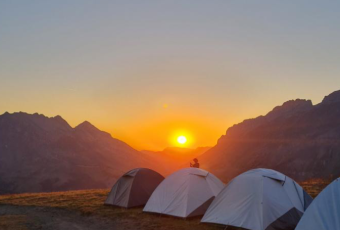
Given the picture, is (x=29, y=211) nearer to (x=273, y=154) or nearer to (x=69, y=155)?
(x=273, y=154)

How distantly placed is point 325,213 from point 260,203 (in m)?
3.66

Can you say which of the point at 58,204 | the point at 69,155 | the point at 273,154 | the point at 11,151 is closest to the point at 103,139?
the point at 69,155

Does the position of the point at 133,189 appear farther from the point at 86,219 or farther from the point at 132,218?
the point at 86,219

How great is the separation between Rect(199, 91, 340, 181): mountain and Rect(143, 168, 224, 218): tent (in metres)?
74.1

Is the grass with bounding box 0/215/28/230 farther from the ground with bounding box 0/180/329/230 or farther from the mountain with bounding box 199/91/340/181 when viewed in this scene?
the mountain with bounding box 199/91/340/181

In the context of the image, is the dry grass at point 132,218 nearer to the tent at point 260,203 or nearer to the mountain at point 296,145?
the tent at point 260,203

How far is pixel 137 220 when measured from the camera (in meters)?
14.1

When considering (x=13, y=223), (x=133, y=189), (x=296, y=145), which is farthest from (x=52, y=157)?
(x=13, y=223)

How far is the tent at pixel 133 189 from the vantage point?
17.4m

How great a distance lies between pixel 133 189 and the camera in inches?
696

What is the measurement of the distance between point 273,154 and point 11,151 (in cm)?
11853

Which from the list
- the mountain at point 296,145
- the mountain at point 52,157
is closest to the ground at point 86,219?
the mountain at point 296,145

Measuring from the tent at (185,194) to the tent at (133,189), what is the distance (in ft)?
7.08

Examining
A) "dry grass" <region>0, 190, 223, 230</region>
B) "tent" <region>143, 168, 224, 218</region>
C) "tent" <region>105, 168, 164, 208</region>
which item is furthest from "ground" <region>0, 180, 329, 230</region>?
"tent" <region>105, 168, 164, 208</region>
